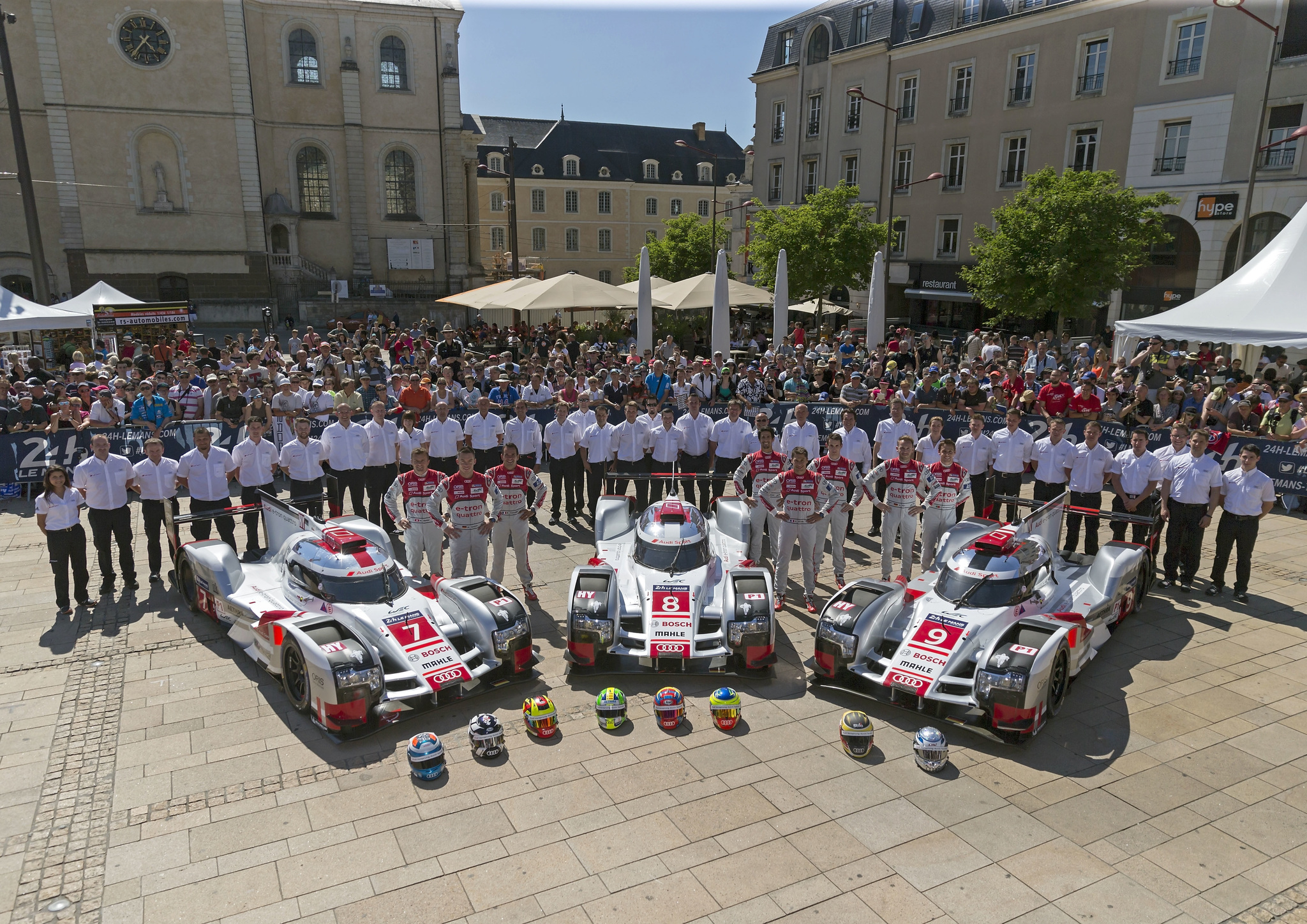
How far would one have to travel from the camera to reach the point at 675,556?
9273mm

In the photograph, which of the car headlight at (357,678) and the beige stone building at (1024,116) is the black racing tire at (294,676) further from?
the beige stone building at (1024,116)

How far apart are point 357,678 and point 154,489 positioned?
5399 millimetres

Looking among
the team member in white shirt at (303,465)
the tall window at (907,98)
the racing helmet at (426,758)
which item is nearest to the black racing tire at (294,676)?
the racing helmet at (426,758)

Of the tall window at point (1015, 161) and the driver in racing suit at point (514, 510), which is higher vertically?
the tall window at point (1015, 161)

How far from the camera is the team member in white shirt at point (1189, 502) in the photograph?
10.6m

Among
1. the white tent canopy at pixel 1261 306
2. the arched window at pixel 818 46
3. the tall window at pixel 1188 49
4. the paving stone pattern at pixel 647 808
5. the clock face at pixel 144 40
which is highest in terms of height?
the arched window at pixel 818 46

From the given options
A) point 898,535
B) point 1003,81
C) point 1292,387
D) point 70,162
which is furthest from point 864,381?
point 70,162

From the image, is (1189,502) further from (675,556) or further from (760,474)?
(675,556)

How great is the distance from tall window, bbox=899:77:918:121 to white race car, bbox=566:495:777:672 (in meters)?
35.8

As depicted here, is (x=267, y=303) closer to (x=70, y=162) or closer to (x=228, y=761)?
(x=70, y=162)

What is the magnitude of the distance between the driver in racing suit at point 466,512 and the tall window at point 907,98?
36210 millimetres

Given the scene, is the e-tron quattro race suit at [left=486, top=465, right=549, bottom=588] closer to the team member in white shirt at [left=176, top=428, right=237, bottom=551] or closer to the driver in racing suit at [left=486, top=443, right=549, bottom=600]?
the driver in racing suit at [left=486, top=443, right=549, bottom=600]

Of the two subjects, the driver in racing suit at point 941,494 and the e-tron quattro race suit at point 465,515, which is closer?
the e-tron quattro race suit at point 465,515

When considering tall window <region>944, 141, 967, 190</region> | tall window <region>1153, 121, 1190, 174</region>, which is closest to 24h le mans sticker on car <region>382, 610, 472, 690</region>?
tall window <region>1153, 121, 1190, 174</region>
